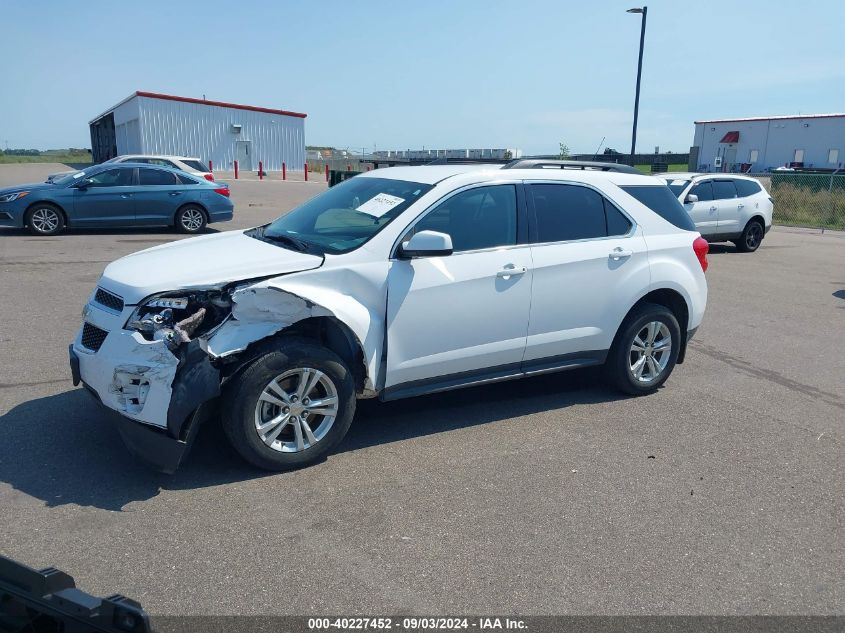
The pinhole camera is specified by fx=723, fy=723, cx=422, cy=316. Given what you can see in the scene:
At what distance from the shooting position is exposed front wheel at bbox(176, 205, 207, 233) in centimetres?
1545

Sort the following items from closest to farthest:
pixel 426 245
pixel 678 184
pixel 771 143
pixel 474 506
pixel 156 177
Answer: pixel 474 506
pixel 426 245
pixel 156 177
pixel 678 184
pixel 771 143

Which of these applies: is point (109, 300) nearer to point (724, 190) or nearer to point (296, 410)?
point (296, 410)

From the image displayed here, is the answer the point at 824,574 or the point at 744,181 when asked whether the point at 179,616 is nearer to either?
the point at 824,574

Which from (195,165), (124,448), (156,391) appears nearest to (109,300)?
(156,391)

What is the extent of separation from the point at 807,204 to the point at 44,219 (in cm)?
2447

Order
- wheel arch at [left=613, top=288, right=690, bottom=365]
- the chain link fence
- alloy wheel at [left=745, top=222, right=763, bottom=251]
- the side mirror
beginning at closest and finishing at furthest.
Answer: the side mirror < wheel arch at [left=613, top=288, right=690, bottom=365] < alloy wheel at [left=745, top=222, right=763, bottom=251] < the chain link fence

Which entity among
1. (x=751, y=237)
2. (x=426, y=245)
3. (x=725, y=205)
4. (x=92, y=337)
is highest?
(x=426, y=245)

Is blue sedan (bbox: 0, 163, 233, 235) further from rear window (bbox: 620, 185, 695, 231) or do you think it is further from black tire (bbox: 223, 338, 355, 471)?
black tire (bbox: 223, 338, 355, 471)

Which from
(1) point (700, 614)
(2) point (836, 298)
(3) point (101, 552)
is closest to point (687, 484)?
(1) point (700, 614)

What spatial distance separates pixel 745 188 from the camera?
16.3 metres

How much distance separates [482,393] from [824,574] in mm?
2935

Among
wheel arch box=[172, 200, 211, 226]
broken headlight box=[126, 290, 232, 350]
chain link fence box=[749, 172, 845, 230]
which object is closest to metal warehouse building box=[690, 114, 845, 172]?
chain link fence box=[749, 172, 845, 230]

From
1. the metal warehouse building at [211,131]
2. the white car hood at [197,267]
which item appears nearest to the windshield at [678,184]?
the white car hood at [197,267]

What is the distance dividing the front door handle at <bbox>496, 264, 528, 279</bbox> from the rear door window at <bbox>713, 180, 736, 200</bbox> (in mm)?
12284
